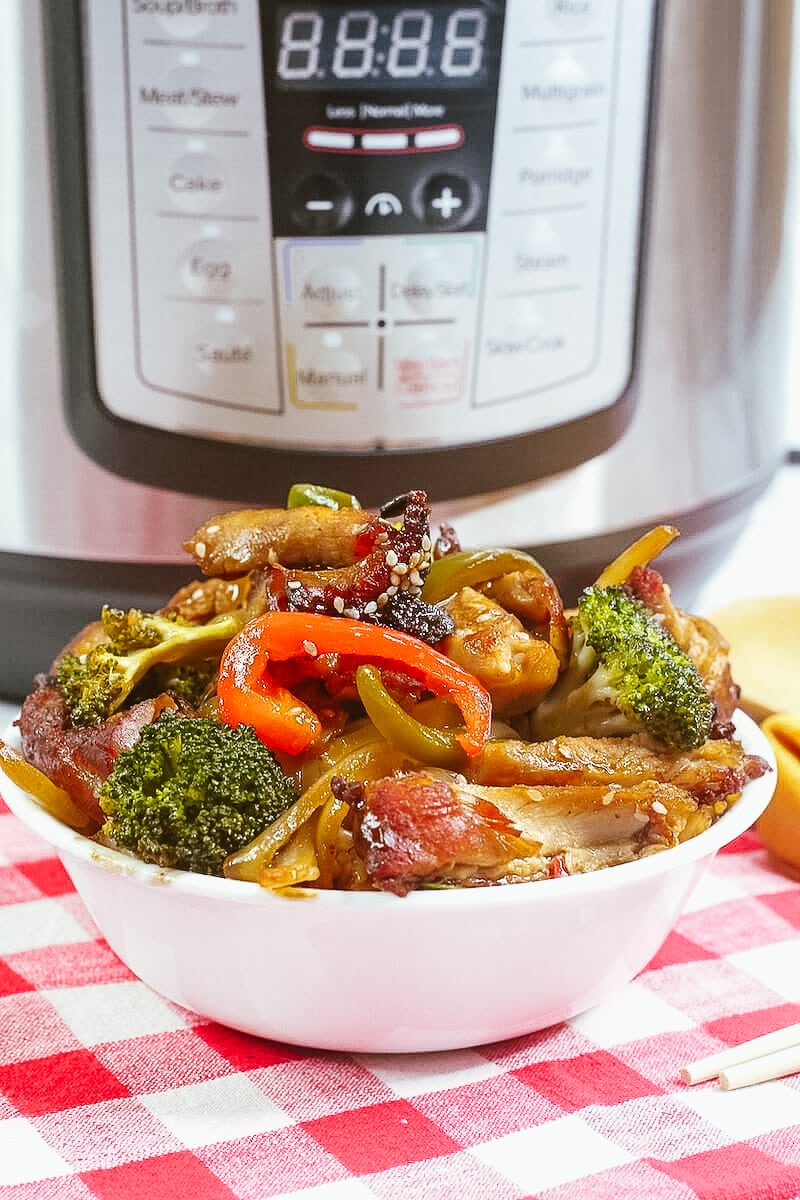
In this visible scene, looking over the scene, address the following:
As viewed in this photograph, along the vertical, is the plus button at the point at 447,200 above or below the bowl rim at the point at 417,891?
above

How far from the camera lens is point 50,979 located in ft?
3.64

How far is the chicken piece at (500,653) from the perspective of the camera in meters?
1.04

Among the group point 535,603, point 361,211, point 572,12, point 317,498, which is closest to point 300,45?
point 361,211

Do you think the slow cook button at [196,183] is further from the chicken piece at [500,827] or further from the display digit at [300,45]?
the chicken piece at [500,827]

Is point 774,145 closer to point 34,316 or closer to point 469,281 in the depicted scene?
point 469,281

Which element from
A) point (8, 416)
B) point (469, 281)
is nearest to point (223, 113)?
point (469, 281)

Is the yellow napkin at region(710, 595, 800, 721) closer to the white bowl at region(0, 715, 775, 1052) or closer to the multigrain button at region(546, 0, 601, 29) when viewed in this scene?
the white bowl at region(0, 715, 775, 1052)

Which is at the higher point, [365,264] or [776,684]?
[365,264]

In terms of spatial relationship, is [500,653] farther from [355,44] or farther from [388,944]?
[355,44]

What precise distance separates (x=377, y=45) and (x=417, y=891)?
76cm

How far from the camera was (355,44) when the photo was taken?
1.25 meters

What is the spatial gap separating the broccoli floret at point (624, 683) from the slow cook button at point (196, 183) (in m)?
0.52

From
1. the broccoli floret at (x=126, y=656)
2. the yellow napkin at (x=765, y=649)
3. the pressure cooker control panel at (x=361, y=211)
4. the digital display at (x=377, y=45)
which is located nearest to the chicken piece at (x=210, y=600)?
the broccoli floret at (x=126, y=656)

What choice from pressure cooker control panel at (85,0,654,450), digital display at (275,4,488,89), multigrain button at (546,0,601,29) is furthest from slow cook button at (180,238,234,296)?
multigrain button at (546,0,601,29)
